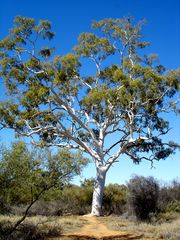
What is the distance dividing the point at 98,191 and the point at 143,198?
4.58 metres

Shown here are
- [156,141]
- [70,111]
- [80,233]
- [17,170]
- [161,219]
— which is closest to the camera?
[17,170]

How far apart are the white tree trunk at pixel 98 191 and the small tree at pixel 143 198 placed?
371 cm

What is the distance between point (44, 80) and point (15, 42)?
3.23 m

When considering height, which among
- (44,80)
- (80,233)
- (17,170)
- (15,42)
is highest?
(15,42)

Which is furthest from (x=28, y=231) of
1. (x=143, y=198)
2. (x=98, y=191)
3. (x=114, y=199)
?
(x=114, y=199)

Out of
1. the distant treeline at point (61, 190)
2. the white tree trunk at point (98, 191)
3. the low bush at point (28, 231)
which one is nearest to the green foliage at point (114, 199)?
the distant treeline at point (61, 190)

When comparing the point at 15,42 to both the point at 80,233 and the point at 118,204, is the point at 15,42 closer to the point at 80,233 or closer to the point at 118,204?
the point at 118,204

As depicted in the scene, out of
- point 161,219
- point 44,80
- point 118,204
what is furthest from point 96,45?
point 161,219

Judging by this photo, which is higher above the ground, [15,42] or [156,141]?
[15,42]

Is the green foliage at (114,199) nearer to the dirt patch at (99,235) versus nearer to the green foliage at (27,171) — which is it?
the dirt patch at (99,235)

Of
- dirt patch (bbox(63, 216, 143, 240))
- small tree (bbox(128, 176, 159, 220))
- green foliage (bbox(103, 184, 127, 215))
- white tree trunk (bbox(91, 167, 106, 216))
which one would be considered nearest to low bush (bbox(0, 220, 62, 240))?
dirt patch (bbox(63, 216, 143, 240))

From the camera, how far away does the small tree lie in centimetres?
1795

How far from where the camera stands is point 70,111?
23.2m

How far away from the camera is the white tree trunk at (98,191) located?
70.4ft
